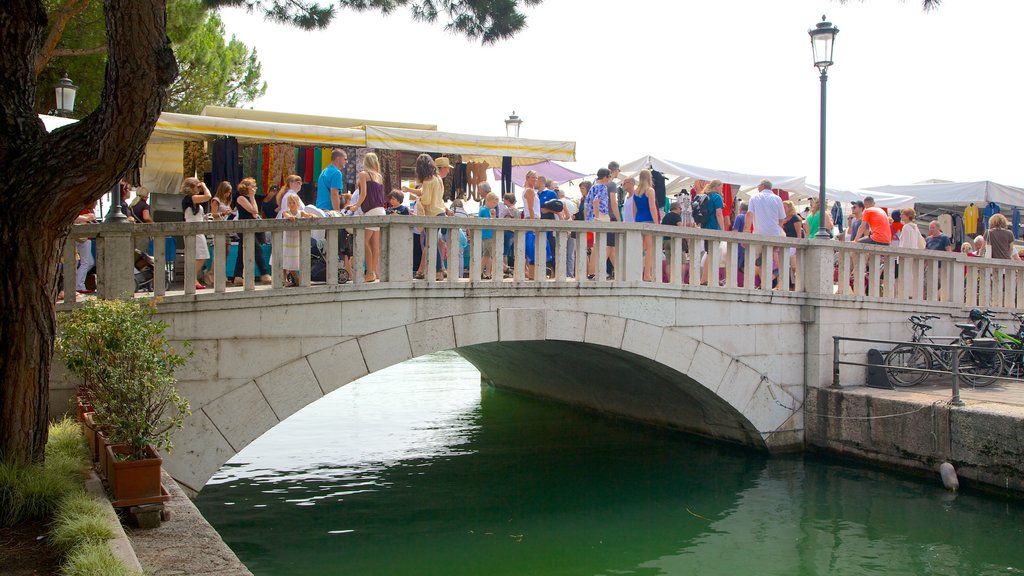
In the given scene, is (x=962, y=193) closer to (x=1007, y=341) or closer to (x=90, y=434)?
(x=1007, y=341)

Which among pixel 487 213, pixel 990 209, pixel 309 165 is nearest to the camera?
pixel 487 213

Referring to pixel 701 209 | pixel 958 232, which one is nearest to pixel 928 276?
pixel 701 209

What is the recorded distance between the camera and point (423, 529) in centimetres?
953

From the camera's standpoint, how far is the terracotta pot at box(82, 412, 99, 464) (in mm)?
6199

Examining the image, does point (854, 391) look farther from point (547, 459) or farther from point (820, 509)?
point (547, 459)

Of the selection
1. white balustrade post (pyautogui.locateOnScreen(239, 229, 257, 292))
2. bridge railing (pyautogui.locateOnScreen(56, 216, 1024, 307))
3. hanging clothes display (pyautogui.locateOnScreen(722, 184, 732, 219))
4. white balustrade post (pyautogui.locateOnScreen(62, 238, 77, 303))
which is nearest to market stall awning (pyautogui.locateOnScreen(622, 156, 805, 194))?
hanging clothes display (pyautogui.locateOnScreen(722, 184, 732, 219))

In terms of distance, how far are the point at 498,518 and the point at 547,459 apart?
9.56 ft

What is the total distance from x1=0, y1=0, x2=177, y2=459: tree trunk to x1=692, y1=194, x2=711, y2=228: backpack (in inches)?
336

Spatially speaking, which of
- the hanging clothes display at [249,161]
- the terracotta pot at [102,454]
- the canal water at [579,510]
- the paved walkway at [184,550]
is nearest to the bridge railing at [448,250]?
the hanging clothes display at [249,161]

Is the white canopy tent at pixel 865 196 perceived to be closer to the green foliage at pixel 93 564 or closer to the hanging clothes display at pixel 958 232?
the hanging clothes display at pixel 958 232

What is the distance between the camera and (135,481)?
17.5 feet

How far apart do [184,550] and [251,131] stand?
22.2ft

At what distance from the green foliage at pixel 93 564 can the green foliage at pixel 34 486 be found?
102 centimetres

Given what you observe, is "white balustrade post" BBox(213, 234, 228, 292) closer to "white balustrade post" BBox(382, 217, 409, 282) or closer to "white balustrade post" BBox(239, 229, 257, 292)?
"white balustrade post" BBox(239, 229, 257, 292)
